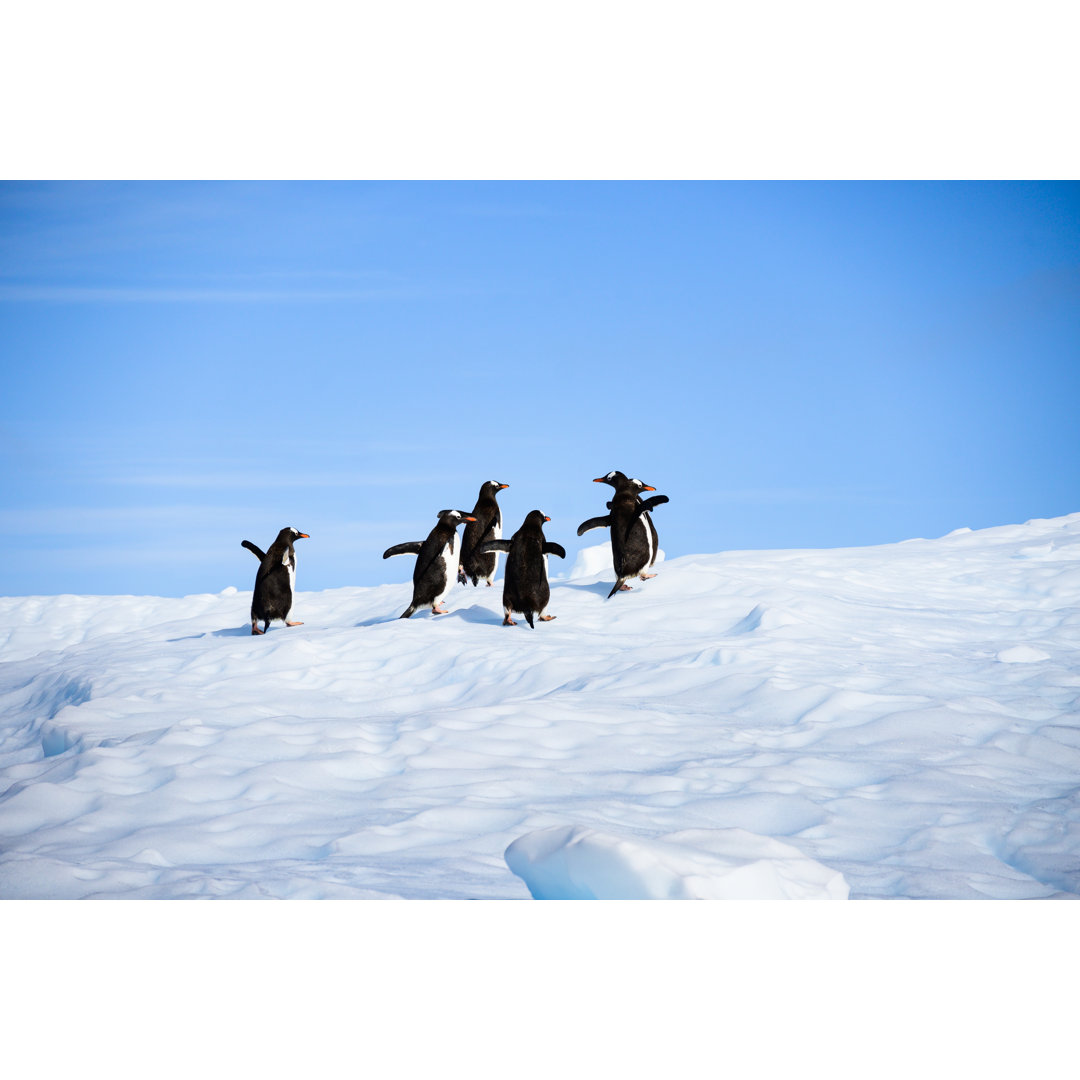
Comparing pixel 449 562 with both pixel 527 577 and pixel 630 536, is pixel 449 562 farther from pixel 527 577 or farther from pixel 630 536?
pixel 630 536

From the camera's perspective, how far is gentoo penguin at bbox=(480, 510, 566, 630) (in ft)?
28.8

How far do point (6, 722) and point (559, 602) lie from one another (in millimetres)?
5550

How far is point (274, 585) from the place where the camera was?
10.3 m

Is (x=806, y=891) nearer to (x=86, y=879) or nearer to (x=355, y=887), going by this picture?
(x=355, y=887)

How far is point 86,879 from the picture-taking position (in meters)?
2.91

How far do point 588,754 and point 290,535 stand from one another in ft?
23.2

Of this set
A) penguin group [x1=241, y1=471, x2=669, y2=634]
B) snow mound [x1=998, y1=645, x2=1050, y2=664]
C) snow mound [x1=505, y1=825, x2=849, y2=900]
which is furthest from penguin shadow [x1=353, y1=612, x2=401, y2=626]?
snow mound [x1=505, y1=825, x2=849, y2=900]

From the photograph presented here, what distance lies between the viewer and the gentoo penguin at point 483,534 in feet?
38.4

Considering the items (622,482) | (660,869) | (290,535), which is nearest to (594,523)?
(622,482)

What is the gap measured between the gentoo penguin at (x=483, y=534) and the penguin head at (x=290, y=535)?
2.21m

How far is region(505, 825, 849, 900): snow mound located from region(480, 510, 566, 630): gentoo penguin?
5673 millimetres

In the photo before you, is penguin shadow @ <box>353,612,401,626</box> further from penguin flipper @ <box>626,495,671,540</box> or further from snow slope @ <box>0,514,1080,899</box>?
penguin flipper @ <box>626,495,671,540</box>
